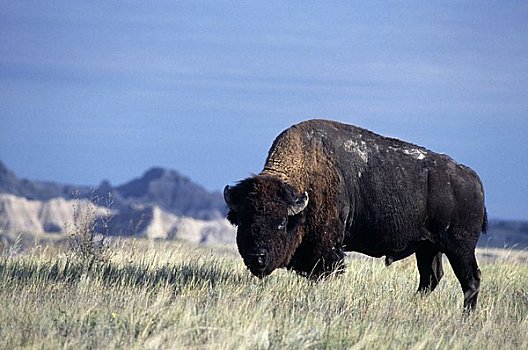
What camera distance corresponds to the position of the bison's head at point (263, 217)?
1299 cm

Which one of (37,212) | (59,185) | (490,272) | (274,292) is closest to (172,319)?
(274,292)

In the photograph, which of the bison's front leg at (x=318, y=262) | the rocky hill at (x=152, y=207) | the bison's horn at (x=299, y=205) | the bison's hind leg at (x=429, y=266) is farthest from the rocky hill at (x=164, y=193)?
the bison's horn at (x=299, y=205)

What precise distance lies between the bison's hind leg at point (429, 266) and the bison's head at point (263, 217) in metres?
2.91

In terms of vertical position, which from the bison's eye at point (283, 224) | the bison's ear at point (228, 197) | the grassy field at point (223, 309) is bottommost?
the grassy field at point (223, 309)

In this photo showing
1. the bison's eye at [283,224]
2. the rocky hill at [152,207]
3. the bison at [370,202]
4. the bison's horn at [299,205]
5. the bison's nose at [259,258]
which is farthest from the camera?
the rocky hill at [152,207]

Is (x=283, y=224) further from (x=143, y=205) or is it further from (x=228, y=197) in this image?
(x=143, y=205)

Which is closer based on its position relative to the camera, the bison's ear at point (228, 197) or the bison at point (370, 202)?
the bison's ear at point (228, 197)

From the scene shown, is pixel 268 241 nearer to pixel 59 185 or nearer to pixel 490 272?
pixel 490 272

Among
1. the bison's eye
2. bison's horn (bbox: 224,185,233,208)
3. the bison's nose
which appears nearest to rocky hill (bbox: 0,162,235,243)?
bison's horn (bbox: 224,185,233,208)

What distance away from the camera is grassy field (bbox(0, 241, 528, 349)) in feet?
31.5

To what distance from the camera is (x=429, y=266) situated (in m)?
15.7

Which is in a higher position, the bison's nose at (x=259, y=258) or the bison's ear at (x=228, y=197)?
the bison's ear at (x=228, y=197)

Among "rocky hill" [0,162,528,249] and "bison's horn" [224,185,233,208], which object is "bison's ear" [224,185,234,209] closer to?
"bison's horn" [224,185,233,208]

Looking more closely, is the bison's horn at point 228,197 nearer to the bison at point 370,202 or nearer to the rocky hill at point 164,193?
the bison at point 370,202
